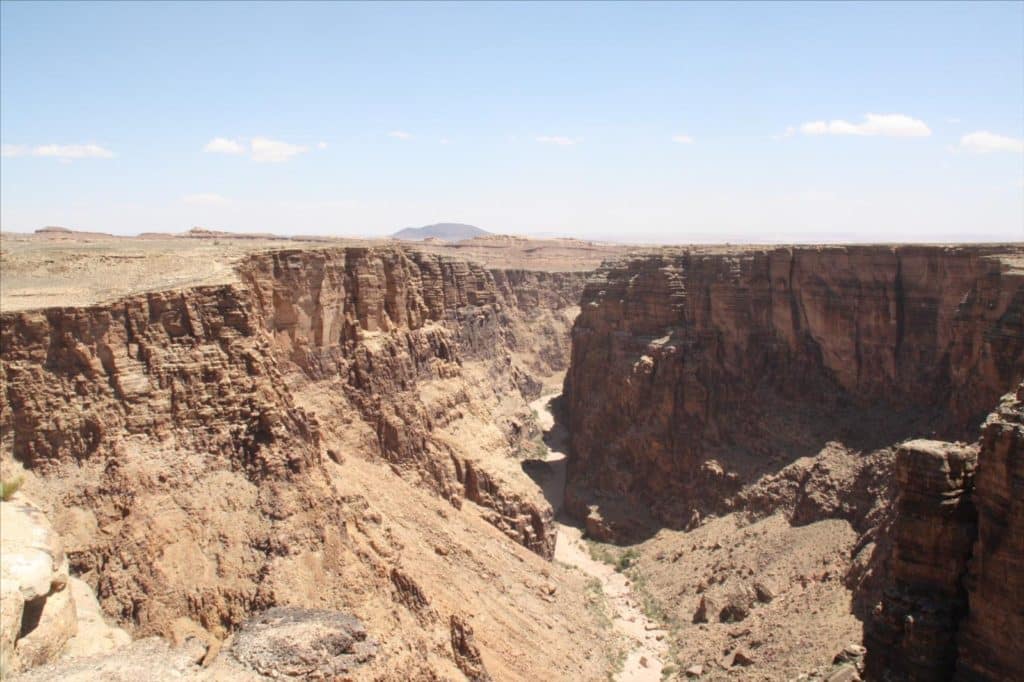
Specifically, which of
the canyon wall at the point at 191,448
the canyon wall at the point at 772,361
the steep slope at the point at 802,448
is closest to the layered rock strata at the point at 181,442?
the canyon wall at the point at 191,448

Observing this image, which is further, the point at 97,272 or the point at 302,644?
the point at 97,272

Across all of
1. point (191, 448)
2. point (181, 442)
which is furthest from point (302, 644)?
point (181, 442)

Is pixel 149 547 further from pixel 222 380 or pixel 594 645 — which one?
pixel 594 645

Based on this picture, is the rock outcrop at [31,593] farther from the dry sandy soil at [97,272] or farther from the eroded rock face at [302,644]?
the dry sandy soil at [97,272]

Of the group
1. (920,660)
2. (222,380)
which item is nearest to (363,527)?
(222,380)

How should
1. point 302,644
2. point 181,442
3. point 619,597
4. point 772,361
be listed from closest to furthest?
1. point 302,644
2. point 181,442
3. point 619,597
4. point 772,361

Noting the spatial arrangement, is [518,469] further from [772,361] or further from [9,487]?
[9,487]
